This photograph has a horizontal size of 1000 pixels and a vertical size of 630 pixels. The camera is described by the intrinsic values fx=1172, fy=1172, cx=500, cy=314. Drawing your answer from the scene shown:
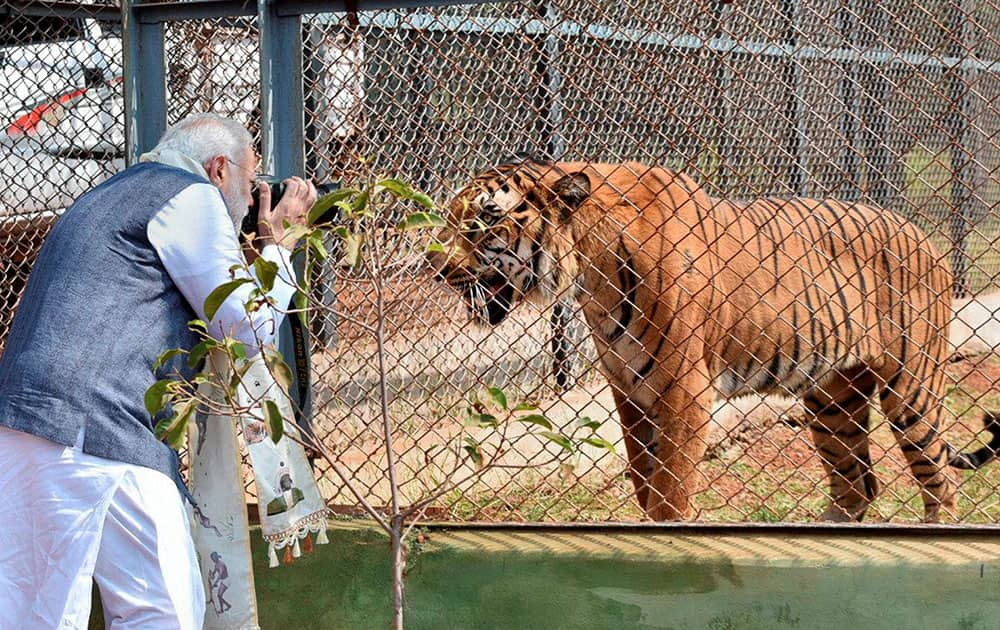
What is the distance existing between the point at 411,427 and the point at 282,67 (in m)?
2.13

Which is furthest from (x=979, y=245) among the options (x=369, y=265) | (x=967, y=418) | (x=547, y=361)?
(x=369, y=265)

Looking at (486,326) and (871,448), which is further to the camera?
(871,448)

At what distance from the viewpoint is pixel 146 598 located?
2.74 metres

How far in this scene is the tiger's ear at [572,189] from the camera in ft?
13.2

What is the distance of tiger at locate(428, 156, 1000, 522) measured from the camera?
4156 mm

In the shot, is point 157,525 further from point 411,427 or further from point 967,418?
point 967,418

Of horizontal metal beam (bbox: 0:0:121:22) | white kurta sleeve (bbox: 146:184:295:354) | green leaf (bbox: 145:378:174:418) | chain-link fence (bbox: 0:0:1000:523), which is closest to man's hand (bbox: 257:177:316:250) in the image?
chain-link fence (bbox: 0:0:1000:523)

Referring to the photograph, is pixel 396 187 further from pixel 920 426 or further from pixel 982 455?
pixel 920 426

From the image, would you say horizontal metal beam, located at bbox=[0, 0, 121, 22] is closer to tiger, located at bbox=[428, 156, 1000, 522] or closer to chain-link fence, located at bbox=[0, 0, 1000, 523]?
chain-link fence, located at bbox=[0, 0, 1000, 523]

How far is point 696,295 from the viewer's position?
13.3ft

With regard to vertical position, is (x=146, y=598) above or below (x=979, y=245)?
below

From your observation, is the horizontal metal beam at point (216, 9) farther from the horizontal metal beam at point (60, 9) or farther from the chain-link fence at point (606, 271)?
the horizontal metal beam at point (60, 9)

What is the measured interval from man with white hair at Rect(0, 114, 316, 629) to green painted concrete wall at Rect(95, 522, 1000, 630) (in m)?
0.76

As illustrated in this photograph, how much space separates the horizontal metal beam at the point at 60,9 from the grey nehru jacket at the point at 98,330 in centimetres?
147
